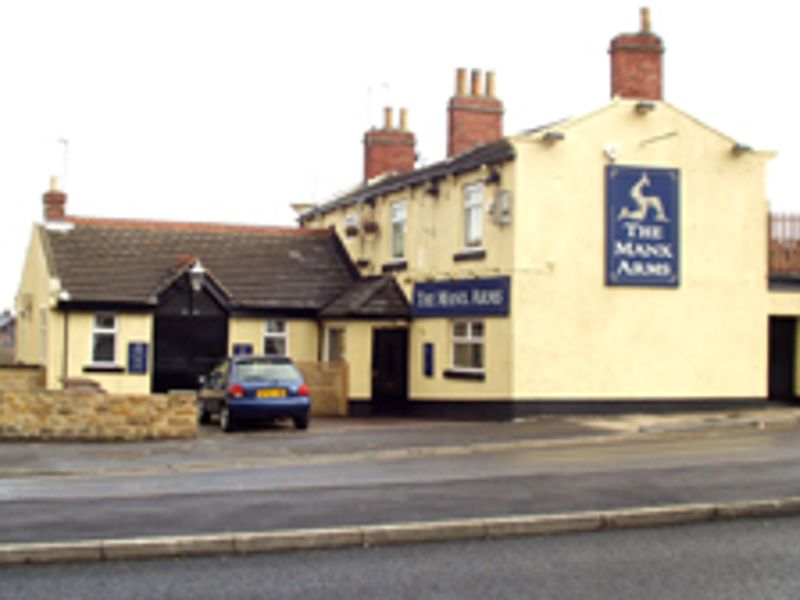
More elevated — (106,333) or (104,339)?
(106,333)

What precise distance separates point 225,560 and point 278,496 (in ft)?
10.1

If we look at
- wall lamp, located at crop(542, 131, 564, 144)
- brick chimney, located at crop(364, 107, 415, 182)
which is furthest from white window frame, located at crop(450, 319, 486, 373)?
brick chimney, located at crop(364, 107, 415, 182)

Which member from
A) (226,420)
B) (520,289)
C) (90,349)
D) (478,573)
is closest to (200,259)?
(90,349)

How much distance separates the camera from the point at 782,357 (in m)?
26.5

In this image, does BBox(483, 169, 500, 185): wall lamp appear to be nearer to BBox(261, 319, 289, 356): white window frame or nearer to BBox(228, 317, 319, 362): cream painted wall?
BBox(228, 317, 319, 362): cream painted wall

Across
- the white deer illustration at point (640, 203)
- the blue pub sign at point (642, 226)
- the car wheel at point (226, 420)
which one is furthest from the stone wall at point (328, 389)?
the white deer illustration at point (640, 203)

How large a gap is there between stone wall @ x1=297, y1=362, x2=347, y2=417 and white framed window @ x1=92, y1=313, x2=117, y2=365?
5.21 meters

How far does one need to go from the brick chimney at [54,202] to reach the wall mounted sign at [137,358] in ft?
16.8

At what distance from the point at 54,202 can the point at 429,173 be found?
11385mm

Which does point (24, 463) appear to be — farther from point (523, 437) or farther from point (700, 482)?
point (700, 482)

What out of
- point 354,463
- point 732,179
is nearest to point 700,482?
point 354,463

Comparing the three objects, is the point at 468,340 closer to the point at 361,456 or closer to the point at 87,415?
the point at 361,456

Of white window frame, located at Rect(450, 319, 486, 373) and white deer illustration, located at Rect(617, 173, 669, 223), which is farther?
white window frame, located at Rect(450, 319, 486, 373)

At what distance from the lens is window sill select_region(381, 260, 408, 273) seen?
28672mm
